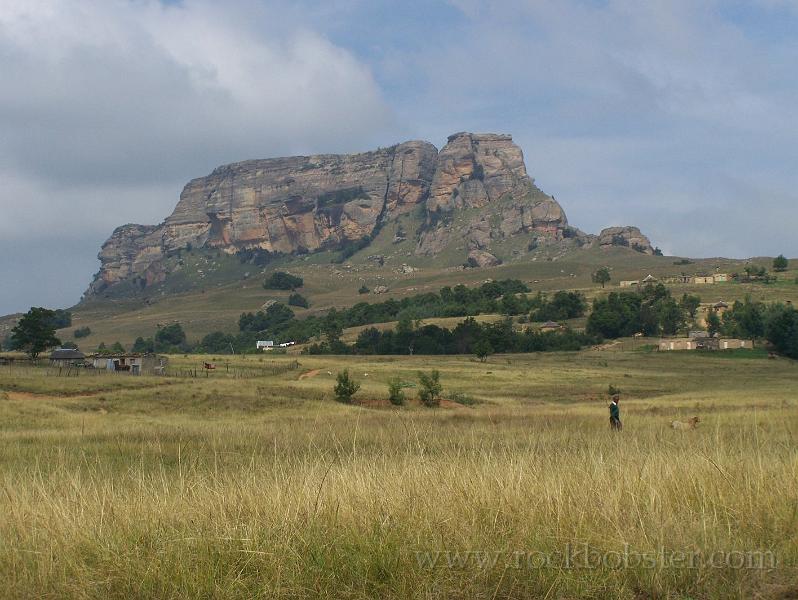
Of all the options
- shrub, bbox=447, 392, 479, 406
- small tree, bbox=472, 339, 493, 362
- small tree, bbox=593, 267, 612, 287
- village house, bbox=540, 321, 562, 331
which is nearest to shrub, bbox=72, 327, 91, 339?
village house, bbox=540, 321, 562, 331

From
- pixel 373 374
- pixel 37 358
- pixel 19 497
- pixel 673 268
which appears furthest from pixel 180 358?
pixel 673 268

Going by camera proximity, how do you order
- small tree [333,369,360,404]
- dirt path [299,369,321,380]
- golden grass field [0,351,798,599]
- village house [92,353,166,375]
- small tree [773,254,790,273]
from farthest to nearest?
small tree [773,254,790,273] → village house [92,353,166,375] → dirt path [299,369,321,380] → small tree [333,369,360,404] → golden grass field [0,351,798,599]

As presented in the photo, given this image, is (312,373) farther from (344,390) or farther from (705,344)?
(705,344)

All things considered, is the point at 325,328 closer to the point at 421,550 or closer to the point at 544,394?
the point at 544,394

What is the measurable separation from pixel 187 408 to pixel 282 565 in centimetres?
3703

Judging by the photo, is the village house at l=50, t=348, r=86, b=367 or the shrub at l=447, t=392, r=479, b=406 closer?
the shrub at l=447, t=392, r=479, b=406

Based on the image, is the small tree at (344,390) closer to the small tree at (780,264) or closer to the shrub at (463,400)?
the shrub at (463,400)

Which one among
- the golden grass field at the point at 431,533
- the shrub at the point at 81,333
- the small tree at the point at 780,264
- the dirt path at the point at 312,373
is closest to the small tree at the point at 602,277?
the small tree at the point at 780,264

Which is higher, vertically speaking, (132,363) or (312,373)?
(132,363)

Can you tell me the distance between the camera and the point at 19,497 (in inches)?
263

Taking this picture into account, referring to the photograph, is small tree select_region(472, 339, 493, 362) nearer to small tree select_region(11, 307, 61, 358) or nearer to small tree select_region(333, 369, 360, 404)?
small tree select_region(333, 369, 360, 404)

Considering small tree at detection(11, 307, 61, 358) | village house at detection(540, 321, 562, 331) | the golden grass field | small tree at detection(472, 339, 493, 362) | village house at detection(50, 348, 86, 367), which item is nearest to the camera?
the golden grass field

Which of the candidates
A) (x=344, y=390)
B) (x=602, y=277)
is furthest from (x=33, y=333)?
(x=602, y=277)

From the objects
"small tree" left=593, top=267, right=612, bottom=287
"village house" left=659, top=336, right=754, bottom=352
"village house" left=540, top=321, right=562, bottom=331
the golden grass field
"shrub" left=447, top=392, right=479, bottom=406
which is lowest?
"shrub" left=447, top=392, right=479, bottom=406
